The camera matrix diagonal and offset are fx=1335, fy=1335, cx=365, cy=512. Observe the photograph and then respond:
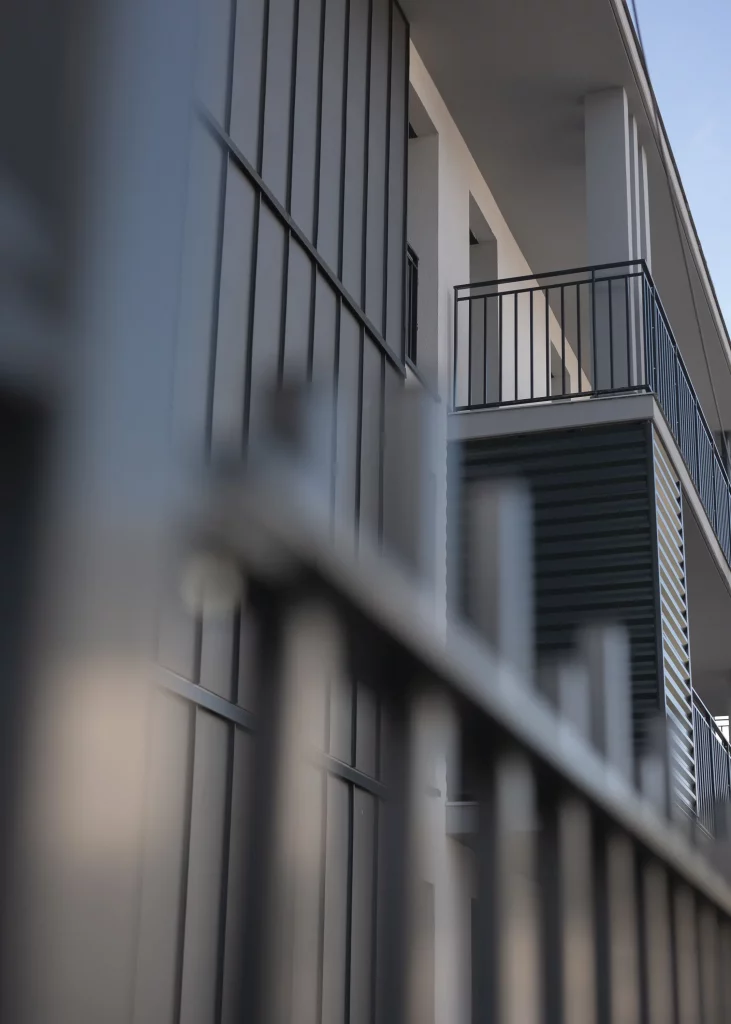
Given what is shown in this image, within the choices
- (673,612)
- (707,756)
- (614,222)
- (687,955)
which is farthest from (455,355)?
(687,955)

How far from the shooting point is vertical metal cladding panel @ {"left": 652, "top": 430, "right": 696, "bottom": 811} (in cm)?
873

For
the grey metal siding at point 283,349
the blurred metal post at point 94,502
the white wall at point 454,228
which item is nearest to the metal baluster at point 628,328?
the white wall at point 454,228

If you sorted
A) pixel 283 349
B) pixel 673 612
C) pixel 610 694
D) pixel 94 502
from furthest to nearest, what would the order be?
pixel 673 612
pixel 283 349
pixel 610 694
pixel 94 502

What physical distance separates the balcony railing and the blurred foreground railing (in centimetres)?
632

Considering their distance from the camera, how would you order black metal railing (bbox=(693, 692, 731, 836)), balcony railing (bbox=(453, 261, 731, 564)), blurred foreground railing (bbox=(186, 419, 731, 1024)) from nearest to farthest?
1. blurred foreground railing (bbox=(186, 419, 731, 1024))
2. balcony railing (bbox=(453, 261, 731, 564))
3. black metal railing (bbox=(693, 692, 731, 836))

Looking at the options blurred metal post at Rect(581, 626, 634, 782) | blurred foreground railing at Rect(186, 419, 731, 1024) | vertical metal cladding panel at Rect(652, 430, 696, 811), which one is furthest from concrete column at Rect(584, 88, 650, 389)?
blurred metal post at Rect(581, 626, 634, 782)

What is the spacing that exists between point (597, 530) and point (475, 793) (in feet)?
25.7

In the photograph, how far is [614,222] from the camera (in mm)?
10062

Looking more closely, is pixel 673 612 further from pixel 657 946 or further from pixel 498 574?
pixel 498 574

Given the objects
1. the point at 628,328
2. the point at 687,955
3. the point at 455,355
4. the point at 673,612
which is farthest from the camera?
the point at 455,355

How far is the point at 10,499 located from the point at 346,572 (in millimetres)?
237

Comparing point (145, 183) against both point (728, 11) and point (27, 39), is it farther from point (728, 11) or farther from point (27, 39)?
point (728, 11)

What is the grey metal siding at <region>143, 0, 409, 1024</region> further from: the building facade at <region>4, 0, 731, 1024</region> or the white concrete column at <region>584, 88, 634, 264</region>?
the white concrete column at <region>584, 88, 634, 264</region>

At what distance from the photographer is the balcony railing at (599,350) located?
9.26 metres
